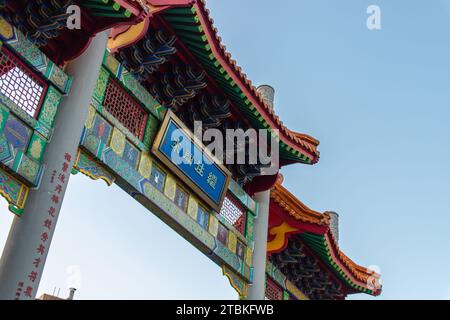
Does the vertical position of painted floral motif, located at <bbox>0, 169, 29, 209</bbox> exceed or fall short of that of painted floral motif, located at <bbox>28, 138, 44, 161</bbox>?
it falls short

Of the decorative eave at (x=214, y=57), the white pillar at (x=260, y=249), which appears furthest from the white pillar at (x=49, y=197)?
the white pillar at (x=260, y=249)

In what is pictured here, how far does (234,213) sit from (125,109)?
3431mm

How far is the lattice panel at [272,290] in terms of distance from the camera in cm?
1323

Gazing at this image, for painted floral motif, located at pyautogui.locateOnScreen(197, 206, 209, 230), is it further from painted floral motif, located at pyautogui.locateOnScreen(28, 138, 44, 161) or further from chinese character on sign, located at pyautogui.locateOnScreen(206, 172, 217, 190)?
painted floral motif, located at pyautogui.locateOnScreen(28, 138, 44, 161)

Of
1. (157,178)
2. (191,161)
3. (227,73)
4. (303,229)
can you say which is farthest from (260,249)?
(227,73)

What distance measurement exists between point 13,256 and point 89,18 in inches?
132

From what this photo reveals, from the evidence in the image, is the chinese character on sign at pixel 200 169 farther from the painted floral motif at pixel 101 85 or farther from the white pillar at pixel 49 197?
the white pillar at pixel 49 197

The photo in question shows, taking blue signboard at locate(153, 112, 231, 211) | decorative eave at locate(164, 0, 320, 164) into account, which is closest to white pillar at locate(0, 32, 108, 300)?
decorative eave at locate(164, 0, 320, 164)

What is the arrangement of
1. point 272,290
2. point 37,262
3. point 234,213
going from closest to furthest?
point 37,262
point 234,213
point 272,290

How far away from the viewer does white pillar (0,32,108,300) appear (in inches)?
261

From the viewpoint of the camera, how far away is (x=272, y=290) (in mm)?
A: 13367

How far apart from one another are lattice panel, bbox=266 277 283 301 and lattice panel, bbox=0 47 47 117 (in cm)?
724

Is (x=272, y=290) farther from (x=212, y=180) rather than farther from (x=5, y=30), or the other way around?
(x=5, y=30)
